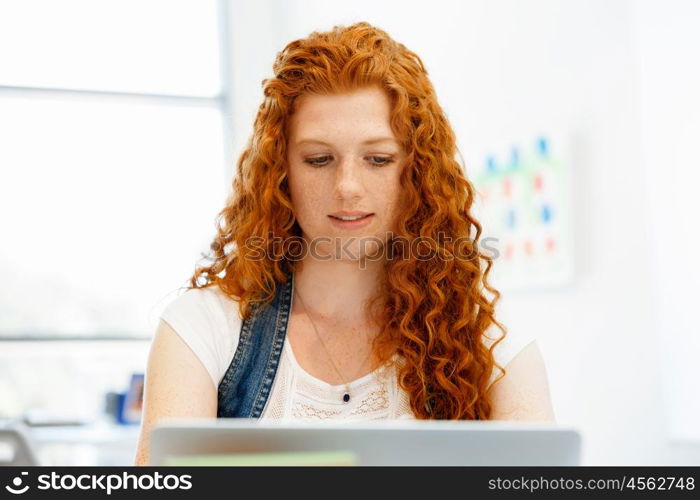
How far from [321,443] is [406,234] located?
85cm

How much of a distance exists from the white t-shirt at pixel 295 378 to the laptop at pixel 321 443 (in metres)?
0.68

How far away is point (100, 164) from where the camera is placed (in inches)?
193

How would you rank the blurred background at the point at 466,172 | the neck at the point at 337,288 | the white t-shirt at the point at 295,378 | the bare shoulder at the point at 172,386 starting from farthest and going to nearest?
the blurred background at the point at 466,172
the neck at the point at 337,288
the white t-shirt at the point at 295,378
the bare shoulder at the point at 172,386

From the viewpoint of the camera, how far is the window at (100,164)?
4.76 metres

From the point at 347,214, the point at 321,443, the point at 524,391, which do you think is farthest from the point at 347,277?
the point at 321,443

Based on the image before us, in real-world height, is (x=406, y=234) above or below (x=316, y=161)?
below

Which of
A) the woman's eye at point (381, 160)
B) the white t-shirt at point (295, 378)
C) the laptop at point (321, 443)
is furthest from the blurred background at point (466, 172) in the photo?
the laptop at point (321, 443)

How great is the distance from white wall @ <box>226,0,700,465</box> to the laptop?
1886 mm

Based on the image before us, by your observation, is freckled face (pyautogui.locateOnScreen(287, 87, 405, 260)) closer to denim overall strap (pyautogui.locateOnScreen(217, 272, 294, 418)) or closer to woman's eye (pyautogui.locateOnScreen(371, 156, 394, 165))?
woman's eye (pyautogui.locateOnScreen(371, 156, 394, 165))

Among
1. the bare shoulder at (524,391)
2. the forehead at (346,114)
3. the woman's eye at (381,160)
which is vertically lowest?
the bare shoulder at (524,391)

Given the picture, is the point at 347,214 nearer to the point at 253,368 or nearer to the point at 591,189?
the point at 253,368

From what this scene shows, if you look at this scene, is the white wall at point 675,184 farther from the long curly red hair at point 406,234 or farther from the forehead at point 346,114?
the forehead at point 346,114
